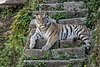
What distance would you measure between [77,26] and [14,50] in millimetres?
2469

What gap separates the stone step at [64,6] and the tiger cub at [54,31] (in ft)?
4.14

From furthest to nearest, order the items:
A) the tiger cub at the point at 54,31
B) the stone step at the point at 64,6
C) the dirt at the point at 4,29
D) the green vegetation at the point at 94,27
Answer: the dirt at the point at 4,29
the stone step at the point at 64,6
the tiger cub at the point at 54,31
the green vegetation at the point at 94,27

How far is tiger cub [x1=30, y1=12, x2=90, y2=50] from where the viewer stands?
5.55 metres

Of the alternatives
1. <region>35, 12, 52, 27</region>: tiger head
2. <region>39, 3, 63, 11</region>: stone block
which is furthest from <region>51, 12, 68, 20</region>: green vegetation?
<region>35, 12, 52, 27</region>: tiger head

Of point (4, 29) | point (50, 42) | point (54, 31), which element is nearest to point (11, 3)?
point (4, 29)

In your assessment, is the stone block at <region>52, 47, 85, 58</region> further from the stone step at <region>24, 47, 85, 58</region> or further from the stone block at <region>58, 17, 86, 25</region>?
the stone block at <region>58, 17, 86, 25</region>

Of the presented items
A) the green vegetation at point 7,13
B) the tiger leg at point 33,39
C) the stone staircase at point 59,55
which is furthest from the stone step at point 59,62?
the green vegetation at point 7,13

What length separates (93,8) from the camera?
6.75 m

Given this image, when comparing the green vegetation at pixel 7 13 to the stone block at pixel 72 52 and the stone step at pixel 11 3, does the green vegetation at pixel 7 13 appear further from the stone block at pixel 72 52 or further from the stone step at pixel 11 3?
the stone block at pixel 72 52

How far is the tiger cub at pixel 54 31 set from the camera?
5554mm

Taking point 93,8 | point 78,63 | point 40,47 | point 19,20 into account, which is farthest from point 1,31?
point 78,63

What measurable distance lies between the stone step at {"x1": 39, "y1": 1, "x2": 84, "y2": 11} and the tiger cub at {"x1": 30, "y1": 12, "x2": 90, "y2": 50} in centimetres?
126

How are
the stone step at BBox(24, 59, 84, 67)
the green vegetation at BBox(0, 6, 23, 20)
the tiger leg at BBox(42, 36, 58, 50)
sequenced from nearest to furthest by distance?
the stone step at BBox(24, 59, 84, 67) < the tiger leg at BBox(42, 36, 58, 50) < the green vegetation at BBox(0, 6, 23, 20)

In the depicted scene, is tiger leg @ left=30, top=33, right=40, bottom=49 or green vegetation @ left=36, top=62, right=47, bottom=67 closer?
green vegetation @ left=36, top=62, right=47, bottom=67
